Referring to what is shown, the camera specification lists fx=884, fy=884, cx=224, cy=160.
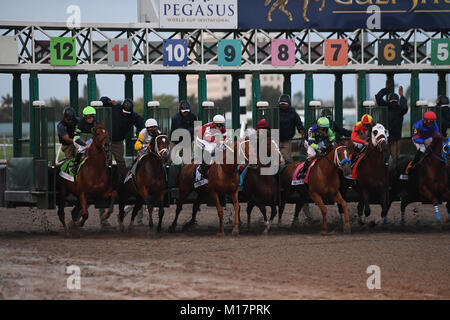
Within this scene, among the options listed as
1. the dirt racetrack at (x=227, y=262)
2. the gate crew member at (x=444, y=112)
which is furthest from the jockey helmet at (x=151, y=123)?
the gate crew member at (x=444, y=112)

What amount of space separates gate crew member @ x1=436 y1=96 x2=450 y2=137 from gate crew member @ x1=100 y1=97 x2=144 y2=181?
4.71 meters

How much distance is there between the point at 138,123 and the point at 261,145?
221cm

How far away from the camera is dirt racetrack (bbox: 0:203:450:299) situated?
24.9ft

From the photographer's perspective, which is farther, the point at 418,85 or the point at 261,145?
the point at 418,85

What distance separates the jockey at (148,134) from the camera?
1216 centimetres

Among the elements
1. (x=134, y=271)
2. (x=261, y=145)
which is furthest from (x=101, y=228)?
(x=134, y=271)

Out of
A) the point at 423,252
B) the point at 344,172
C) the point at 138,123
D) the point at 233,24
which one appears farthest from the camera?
the point at 233,24

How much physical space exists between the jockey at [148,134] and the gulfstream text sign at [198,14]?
3149mm

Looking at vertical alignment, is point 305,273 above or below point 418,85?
below

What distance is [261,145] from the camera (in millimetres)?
12148

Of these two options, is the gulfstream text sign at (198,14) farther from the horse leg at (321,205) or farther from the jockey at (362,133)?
the horse leg at (321,205)

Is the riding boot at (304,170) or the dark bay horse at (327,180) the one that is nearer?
the dark bay horse at (327,180)

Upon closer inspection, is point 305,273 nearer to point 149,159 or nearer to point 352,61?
point 149,159

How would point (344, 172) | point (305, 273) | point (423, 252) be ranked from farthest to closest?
point (344, 172)
point (423, 252)
point (305, 273)
